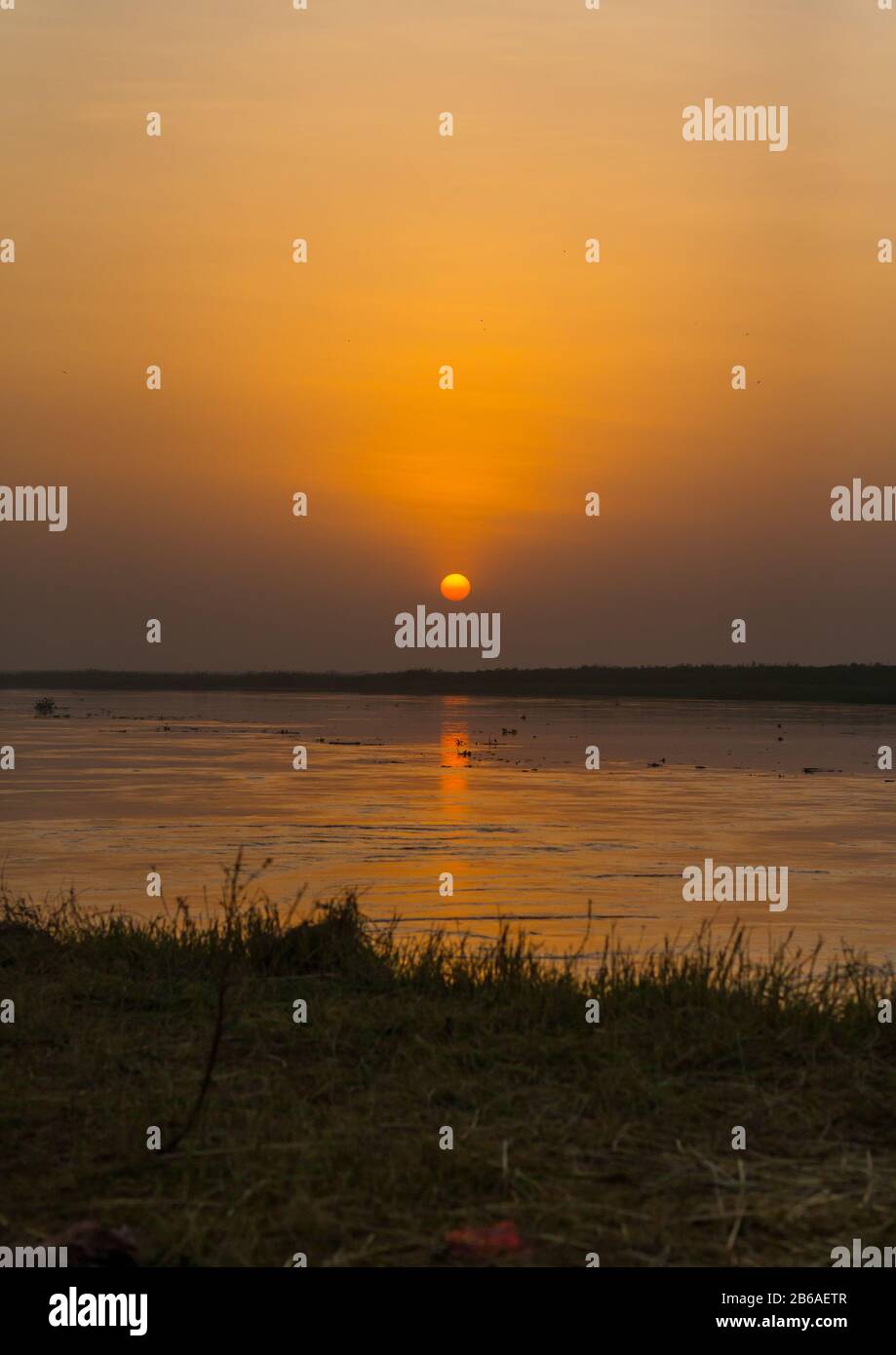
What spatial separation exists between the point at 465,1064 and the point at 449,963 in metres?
2.31

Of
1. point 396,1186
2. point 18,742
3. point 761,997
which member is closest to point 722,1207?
point 396,1186

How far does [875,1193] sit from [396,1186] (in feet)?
6.70

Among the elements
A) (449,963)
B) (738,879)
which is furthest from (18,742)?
(449,963)

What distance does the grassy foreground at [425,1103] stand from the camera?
571cm

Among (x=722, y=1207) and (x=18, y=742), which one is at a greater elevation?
(x=18, y=742)

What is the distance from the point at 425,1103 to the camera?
7258 millimetres

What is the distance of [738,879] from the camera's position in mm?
18625

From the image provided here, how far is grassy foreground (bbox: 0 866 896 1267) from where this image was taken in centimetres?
571

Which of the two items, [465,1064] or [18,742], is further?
[18,742]

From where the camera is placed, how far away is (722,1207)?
5.90 m
